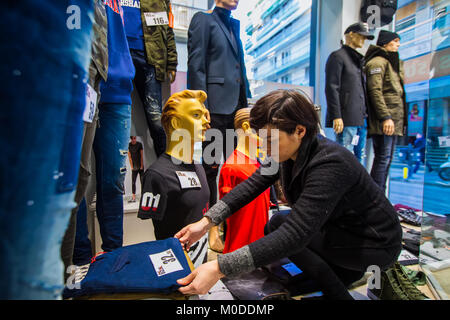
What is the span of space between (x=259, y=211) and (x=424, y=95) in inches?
155

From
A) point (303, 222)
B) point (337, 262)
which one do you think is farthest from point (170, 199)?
point (337, 262)

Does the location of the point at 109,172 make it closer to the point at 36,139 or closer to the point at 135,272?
the point at 135,272

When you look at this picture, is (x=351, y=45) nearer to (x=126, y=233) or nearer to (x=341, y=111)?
(x=341, y=111)

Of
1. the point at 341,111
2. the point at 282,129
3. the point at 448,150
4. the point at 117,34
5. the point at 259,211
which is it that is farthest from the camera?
the point at 341,111

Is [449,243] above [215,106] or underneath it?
underneath

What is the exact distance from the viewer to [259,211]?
1635 millimetres

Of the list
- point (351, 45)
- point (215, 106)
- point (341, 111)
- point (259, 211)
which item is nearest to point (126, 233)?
point (259, 211)

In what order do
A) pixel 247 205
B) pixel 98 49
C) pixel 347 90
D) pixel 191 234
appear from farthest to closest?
pixel 347 90
pixel 247 205
pixel 191 234
pixel 98 49

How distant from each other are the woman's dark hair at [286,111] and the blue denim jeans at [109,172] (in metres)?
0.72

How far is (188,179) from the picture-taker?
4.66 ft

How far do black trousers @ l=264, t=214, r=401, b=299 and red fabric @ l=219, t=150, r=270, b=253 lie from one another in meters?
0.43

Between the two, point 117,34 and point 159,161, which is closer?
point 117,34

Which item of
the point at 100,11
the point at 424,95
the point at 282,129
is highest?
the point at 424,95

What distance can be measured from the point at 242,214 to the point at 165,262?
79 cm
